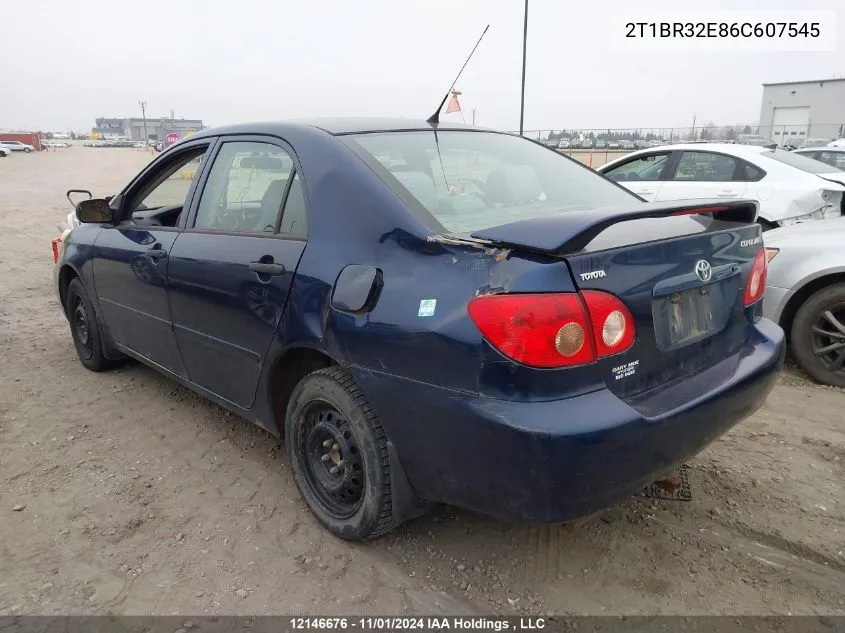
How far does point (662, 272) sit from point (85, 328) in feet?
13.4

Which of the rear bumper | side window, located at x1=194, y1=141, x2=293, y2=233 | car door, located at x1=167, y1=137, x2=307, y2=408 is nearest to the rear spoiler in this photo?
the rear bumper

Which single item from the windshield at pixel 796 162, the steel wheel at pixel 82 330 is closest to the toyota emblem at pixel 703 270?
the steel wheel at pixel 82 330

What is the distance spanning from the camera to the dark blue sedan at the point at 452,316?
6.25 ft

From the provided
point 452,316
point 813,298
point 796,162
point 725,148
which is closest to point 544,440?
point 452,316

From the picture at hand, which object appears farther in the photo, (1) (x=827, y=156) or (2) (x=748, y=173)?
(1) (x=827, y=156)

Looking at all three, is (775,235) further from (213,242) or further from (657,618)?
(213,242)

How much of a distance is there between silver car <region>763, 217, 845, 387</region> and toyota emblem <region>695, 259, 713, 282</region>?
2305 mm

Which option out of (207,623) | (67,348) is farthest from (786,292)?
(67,348)

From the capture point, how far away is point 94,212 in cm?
383

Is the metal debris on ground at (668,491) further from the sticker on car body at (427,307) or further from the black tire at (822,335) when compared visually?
the black tire at (822,335)

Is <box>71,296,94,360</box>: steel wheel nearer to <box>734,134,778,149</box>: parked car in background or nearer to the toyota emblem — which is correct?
the toyota emblem

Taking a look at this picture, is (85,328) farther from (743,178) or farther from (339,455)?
(743,178)

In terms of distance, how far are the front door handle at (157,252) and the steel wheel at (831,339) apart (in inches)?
160

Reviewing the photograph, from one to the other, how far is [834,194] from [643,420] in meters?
5.57
